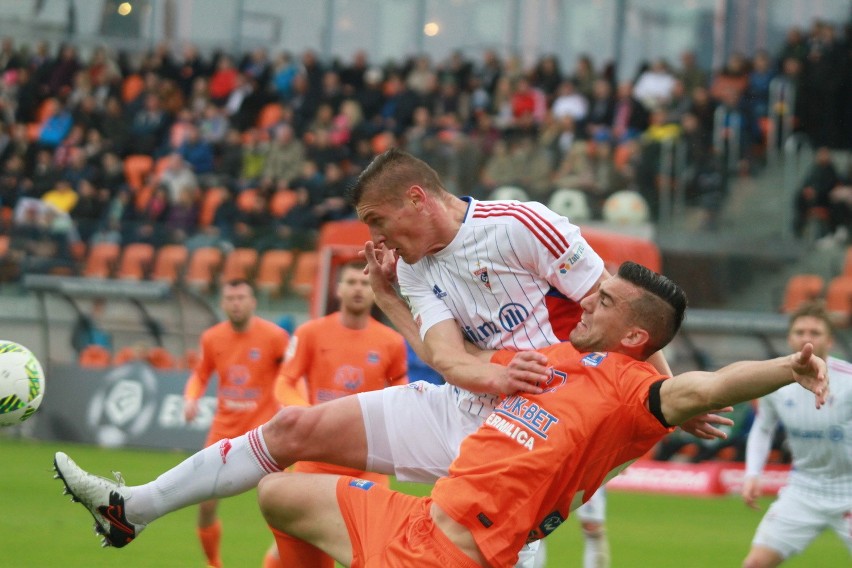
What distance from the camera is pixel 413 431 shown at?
18.2 feet

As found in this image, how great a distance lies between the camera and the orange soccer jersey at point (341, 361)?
9094 mm

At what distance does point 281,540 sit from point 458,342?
113 cm

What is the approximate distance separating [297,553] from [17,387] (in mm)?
1798

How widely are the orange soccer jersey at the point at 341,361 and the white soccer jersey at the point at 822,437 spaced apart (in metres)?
2.55

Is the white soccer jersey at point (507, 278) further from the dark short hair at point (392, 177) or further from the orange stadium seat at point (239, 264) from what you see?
the orange stadium seat at point (239, 264)

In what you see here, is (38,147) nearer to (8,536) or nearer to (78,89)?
(78,89)

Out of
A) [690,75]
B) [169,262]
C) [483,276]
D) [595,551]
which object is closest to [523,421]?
[483,276]

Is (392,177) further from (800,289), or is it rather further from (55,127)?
(55,127)

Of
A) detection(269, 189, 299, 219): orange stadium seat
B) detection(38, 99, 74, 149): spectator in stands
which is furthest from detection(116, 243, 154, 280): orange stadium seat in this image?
detection(38, 99, 74, 149): spectator in stands

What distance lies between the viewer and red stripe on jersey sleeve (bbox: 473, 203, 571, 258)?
5.50m

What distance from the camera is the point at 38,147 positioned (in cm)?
2452

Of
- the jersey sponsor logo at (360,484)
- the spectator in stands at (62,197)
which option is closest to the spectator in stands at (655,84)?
the spectator in stands at (62,197)

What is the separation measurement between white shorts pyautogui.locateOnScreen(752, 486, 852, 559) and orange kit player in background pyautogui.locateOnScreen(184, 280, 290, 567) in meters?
4.05

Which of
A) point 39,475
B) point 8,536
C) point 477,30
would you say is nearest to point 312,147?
point 477,30
